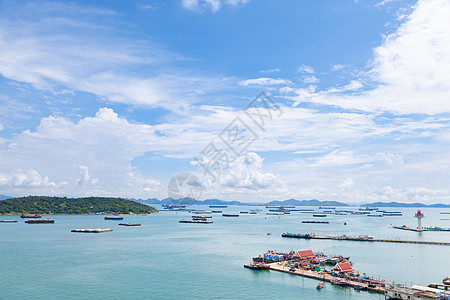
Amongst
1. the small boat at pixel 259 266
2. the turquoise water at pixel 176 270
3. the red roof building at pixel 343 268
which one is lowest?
the turquoise water at pixel 176 270

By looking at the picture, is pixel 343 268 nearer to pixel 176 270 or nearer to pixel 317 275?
pixel 317 275

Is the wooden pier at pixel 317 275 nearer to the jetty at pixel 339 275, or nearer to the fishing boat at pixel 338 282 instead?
the jetty at pixel 339 275

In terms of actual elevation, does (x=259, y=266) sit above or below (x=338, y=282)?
below

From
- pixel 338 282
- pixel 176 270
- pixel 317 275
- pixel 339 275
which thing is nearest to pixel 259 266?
pixel 317 275

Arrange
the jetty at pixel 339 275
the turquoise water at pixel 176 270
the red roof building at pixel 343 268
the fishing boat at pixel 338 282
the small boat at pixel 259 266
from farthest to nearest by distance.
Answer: the small boat at pixel 259 266 < the red roof building at pixel 343 268 < the fishing boat at pixel 338 282 < the turquoise water at pixel 176 270 < the jetty at pixel 339 275

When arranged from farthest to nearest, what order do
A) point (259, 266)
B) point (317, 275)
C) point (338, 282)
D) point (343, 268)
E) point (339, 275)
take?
point (259, 266)
point (343, 268)
point (317, 275)
point (339, 275)
point (338, 282)

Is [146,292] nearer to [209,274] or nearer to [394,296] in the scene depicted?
[209,274]

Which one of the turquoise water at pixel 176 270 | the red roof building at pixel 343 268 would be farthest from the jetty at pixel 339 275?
the turquoise water at pixel 176 270

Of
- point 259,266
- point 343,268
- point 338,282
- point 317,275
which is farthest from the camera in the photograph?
point 259,266

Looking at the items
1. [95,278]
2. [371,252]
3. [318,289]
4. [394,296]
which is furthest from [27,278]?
[371,252]

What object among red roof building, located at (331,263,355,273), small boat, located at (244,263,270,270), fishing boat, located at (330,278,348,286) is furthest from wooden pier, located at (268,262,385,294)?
red roof building, located at (331,263,355,273)

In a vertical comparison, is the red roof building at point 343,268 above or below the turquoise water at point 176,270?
above
